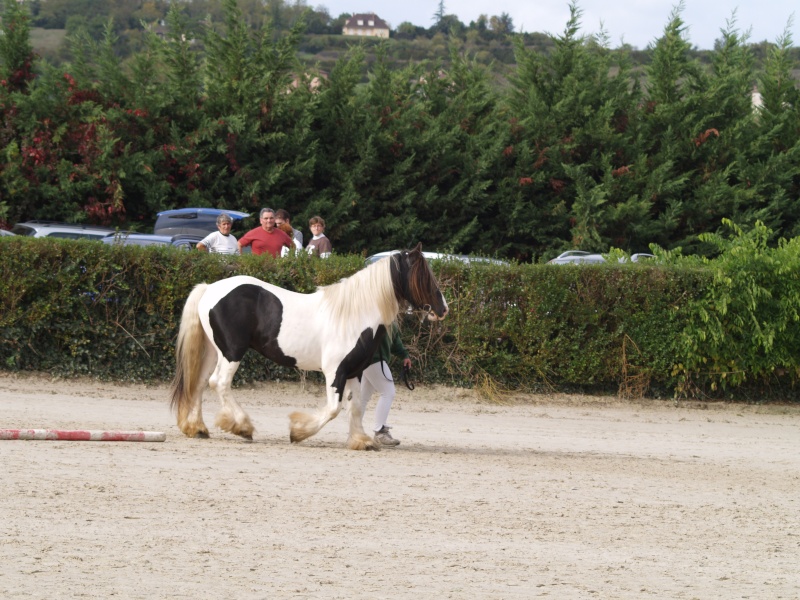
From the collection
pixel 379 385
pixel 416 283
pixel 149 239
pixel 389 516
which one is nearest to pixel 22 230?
pixel 149 239

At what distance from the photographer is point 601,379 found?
618 inches

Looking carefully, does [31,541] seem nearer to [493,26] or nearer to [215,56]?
[215,56]

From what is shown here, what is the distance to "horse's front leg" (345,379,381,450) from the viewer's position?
10.4 metres

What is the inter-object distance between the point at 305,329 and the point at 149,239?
26.5ft

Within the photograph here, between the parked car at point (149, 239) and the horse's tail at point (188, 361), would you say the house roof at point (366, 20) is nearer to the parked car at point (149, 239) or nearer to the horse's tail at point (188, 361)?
the parked car at point (149, 239)

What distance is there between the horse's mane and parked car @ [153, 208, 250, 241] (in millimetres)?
10668

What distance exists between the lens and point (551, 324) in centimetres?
1546

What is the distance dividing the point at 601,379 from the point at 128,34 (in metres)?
86.0

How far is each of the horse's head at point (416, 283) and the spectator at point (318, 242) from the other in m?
4.68

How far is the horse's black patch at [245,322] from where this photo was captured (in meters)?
10.4

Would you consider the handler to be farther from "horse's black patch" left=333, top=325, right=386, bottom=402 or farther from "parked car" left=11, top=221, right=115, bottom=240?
"parked car" left=11, top=221, right=115, bottom=240

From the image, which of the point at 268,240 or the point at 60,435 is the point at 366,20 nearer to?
the point at 268,240

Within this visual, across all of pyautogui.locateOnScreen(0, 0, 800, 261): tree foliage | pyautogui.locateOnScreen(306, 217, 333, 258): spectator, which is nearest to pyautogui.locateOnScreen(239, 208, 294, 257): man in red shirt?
pyautogui.locateOnScreen(306, 217, 333, 258): spectator

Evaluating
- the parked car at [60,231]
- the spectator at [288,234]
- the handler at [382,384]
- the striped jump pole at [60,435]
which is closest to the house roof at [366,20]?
the parked car at [60,231]
